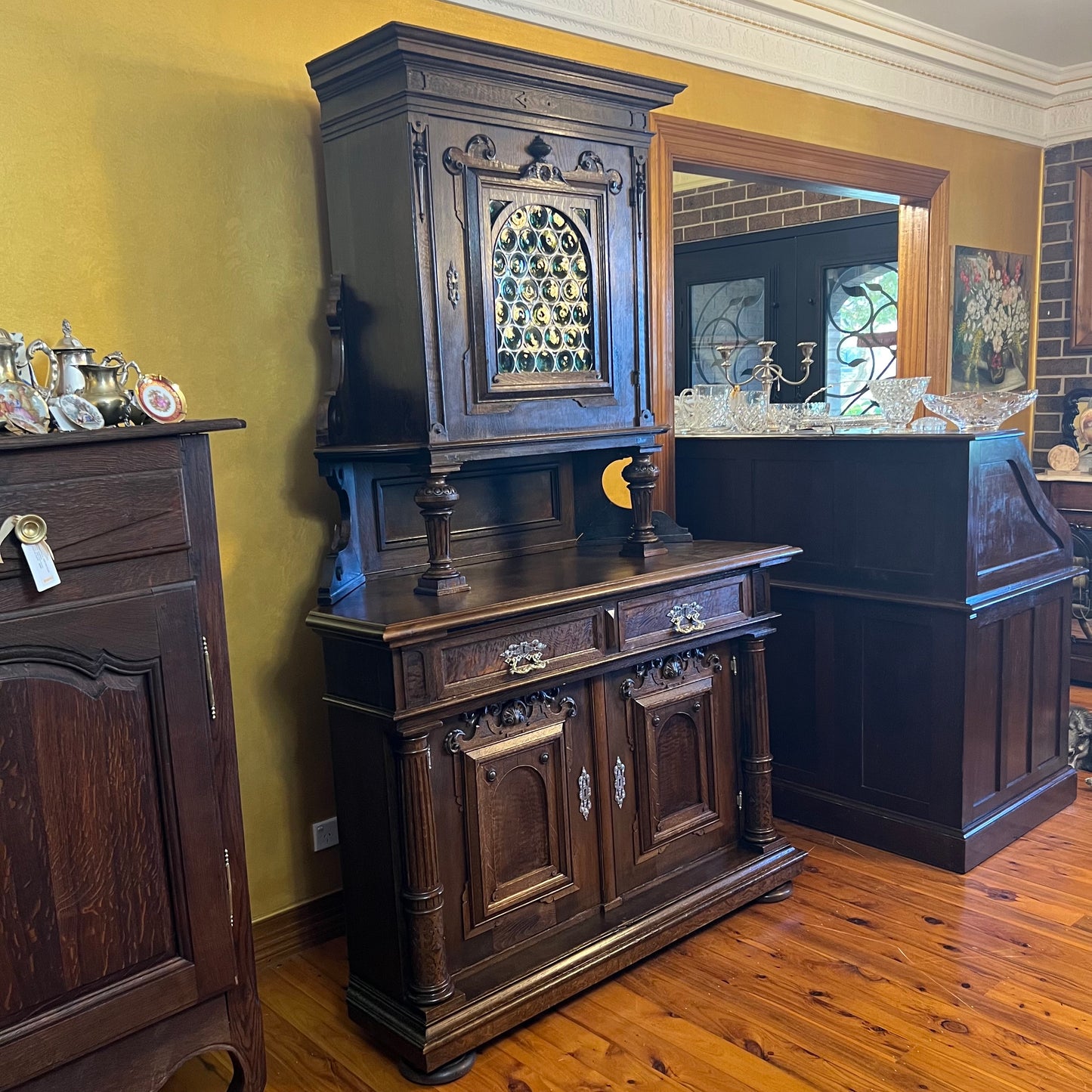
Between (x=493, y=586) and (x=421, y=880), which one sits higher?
(x=493, y=586)

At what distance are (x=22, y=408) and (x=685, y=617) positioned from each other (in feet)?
5.31

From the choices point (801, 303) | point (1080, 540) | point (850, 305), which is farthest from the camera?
point (801, 303)

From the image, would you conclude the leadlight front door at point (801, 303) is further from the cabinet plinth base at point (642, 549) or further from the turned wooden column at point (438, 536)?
the turned wooden column at point (438, 536)

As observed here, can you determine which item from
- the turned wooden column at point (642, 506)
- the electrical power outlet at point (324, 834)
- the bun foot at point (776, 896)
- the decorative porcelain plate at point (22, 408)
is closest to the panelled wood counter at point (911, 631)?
the bun foot at point (776, 896)

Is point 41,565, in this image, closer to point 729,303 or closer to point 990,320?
point 990,320

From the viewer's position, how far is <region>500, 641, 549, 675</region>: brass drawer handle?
232cm

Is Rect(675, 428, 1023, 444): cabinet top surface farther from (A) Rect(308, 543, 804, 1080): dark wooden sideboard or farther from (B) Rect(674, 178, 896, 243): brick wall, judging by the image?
(B) Rect(674, 178, 896, 243): brick wall

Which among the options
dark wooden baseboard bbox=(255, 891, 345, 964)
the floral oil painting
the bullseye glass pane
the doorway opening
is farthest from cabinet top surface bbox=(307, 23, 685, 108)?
the doorway opening

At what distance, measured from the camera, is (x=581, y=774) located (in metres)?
2.53

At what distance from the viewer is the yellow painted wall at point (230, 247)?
219 centimetres

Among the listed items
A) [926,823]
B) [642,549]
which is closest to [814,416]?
[642,549]

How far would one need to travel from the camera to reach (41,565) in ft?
5.55

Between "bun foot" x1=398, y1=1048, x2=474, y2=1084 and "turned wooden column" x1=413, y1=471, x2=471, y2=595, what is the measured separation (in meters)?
1.00

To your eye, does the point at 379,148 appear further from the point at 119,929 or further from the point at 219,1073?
the point at 219,1073
